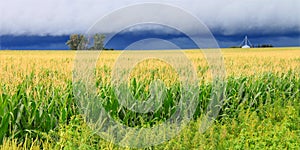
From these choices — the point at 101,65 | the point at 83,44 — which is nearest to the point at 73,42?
the point at 101,65

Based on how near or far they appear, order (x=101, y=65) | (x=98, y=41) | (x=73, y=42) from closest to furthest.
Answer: (x=98, y=41) → (x=101, y=65) → (x=73, y=42)

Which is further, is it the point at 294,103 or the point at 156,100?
the point at 294,103

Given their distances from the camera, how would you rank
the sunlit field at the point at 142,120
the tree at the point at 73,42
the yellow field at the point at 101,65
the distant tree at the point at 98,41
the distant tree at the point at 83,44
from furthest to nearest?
the tree at the point at 73,42 → the yellow field at the point at 101,65 → the distant tree at the point at 83,44 → the distant tree at the point at 98,41 → the sunlit field at the point at 142,120

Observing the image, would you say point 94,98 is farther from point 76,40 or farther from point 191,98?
point 76,40

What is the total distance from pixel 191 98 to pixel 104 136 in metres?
2.48

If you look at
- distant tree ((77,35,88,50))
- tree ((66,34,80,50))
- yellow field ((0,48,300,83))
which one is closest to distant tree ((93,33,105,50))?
distant tree ((77,35,88,50))

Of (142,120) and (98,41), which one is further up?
(98,41)

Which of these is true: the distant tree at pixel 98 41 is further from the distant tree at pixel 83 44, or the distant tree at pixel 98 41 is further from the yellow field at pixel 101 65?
the yellow field at pixel 101 65

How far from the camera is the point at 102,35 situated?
6859 mm

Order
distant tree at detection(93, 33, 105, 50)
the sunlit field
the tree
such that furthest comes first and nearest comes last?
the tree, distant tree at detection(93, 33, 105, 50), the sunlit field

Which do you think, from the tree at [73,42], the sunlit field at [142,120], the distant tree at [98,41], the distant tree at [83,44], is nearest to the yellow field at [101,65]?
the distant tree at [83,44]

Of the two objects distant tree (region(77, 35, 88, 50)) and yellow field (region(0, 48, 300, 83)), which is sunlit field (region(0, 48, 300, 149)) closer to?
distant tree (region(77, 35, 88, 50))

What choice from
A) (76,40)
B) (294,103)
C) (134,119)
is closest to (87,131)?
(134,119)

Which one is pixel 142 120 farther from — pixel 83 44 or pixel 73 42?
pixel 73 42
